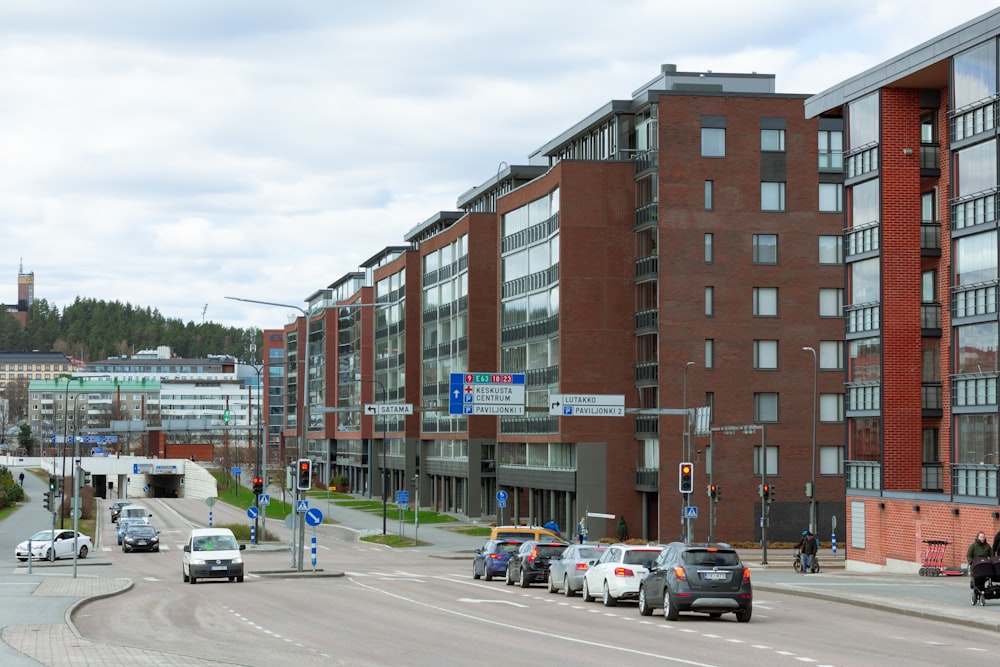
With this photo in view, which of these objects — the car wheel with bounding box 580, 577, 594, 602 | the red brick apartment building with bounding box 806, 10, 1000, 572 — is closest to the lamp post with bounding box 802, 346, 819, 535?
the red brick apartment building with bounding box 806, 10, 1000, 572

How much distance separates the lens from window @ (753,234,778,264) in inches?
2972

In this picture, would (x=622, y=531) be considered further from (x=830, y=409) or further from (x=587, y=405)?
(x=587, y=405)

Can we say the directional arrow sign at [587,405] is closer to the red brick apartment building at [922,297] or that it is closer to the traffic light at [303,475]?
the red brick apartment building at [922,297]

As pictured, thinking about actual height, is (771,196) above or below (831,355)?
above

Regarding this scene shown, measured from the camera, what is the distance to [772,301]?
75.8 m

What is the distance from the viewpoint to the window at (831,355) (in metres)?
76.0

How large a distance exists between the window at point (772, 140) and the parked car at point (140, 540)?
3711 centimetres

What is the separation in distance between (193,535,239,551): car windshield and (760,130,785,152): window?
3991 centimetres

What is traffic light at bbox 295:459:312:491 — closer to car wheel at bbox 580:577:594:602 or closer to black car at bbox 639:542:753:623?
car wheel at bbox 580:577:594:602

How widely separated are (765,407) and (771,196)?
11.1 metres

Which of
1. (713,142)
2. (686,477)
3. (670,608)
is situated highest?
→ (713,142)

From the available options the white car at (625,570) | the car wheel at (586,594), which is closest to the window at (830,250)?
the car wheel at (586,594)

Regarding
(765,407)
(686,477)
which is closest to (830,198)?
(765,407)

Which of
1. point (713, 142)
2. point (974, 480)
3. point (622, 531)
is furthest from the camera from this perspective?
point (713, 142)
